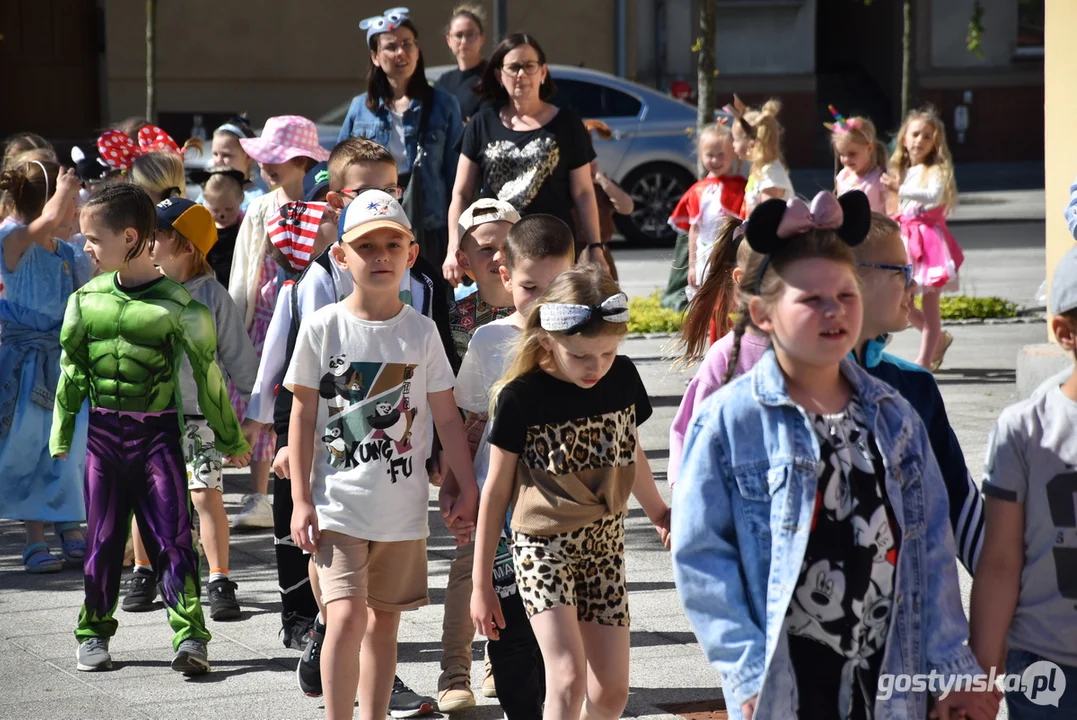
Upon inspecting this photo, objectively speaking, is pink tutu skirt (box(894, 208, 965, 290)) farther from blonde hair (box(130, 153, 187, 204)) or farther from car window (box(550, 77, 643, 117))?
car window (box(550, 77, 643, 117))

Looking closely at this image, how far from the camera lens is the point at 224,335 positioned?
19.4 feet

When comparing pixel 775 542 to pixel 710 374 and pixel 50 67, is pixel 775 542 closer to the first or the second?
Answer: pixel 710 374

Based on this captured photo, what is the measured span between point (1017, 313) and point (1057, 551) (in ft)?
34.5

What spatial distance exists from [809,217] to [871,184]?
24.9ft

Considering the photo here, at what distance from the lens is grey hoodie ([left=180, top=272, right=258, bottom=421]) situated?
5891mm

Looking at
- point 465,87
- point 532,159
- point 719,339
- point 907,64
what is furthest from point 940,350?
point 907,64

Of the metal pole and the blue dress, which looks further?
the metal pole

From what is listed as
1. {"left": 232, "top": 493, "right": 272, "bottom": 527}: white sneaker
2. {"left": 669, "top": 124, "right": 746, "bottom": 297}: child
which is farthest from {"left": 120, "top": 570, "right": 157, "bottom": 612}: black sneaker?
{"left": 669, "top": 124, "right": 746, "bottom": 297}: child

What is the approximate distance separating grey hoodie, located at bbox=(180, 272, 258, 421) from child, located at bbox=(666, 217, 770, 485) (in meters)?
2.05

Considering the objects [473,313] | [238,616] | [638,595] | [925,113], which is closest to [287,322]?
[473,313]

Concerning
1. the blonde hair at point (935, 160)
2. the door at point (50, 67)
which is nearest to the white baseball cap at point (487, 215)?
the blonde hair at point (935, 160)

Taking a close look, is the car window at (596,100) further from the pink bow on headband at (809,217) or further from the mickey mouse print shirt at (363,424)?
the pink bow on headband at (809,217)

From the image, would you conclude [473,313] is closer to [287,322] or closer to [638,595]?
[287,322]

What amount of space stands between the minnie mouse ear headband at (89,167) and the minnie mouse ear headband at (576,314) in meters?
4.29
